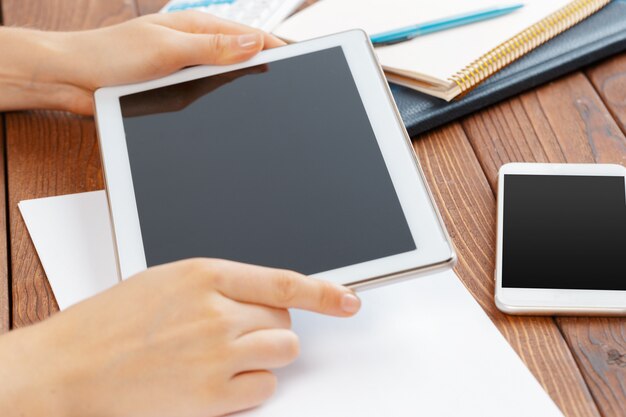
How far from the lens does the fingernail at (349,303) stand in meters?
0.64

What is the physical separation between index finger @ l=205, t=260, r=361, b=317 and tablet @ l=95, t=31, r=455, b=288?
0.07 feet

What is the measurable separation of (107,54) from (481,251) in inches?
18.5

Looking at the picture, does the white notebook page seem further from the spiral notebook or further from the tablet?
the tablet

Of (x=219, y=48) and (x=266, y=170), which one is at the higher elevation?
(x=219, y=48)

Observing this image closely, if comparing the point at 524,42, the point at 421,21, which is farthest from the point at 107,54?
the point at 524,42

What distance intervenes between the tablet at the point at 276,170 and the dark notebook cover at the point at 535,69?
10 cm

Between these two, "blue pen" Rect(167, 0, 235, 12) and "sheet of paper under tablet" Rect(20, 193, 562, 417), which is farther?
"blue pen" Rect(167, 0, 235, 12)

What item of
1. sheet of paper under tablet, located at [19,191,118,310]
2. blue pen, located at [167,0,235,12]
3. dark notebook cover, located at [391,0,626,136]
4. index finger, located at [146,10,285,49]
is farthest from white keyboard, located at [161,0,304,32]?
sheet of paper under tablet, located at [19,191,118,310]

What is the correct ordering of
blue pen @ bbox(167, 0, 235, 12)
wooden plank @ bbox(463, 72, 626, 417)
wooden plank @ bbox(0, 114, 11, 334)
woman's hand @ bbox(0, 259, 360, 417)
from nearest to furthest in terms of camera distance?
woman's hand @ bbox(0, 259, 360, 417) → wooden plank @ bbox(0, 114, 11, 334) → wooden plank @ bbox(463, 72, 626, 417) → blue pen @ bbox(167, 0, 235, 12)

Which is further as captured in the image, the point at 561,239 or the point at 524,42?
the point at 524,42

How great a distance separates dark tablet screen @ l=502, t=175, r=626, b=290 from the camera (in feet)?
2.30

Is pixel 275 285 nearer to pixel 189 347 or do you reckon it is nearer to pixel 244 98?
pixel 189 347

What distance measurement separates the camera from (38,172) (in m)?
0.88

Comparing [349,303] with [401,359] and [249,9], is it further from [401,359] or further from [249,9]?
[249,9]
